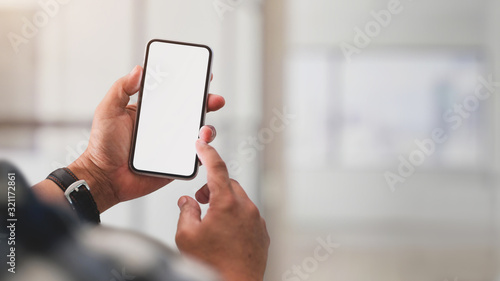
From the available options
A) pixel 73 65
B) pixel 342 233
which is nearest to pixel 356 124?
pixel 342 233

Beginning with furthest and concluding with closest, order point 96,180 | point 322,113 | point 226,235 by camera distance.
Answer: point 322,113 → point 96,180 → point 226,235

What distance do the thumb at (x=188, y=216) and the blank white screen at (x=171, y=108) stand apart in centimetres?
15

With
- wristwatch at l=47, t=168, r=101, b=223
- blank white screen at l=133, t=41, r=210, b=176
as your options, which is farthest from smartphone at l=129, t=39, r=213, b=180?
wristwatch at l=47, t=168, r=101, b=223

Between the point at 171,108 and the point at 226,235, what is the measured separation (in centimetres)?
28

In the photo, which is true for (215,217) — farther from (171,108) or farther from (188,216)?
(171,108)

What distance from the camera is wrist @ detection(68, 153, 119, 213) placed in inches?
22.1

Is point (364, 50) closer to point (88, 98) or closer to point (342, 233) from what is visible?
point (342, 233)

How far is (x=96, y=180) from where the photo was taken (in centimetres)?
56

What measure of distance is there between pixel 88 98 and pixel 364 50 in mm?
881

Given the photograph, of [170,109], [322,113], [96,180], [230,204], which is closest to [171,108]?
[170,109]

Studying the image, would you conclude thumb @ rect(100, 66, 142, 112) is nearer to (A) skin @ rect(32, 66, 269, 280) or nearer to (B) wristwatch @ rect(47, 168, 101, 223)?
(A) skin @ rect(32, 66, 269, 280)

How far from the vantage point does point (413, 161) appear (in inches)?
55.4

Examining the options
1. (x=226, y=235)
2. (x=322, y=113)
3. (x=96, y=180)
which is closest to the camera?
(x=226, y=235)

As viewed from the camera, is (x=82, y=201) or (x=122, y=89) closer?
(x=82, y=201)
